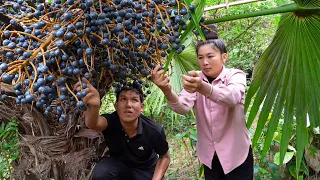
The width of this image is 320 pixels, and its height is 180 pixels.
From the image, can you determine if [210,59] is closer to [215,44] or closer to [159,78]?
[215,44]

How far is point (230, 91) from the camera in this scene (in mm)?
1682

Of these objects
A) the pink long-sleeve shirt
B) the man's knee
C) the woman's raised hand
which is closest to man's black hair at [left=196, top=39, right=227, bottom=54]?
the pink long-sleeve shirt

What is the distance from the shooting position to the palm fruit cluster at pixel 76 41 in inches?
41.4

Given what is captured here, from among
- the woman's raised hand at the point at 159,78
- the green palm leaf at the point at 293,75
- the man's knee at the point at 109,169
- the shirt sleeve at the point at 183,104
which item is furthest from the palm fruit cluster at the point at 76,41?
the man's knee at the point at 109,169

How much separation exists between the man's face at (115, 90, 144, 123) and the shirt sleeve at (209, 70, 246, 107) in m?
0.51

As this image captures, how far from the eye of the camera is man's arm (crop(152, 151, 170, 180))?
7.16ft

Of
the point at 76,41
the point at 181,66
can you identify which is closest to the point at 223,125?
the point at 181,66

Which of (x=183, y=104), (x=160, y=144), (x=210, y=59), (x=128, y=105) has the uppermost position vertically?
(x=210, y=59)

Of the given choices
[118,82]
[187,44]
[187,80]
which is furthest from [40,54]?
[187,44]

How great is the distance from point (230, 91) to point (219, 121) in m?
0.30

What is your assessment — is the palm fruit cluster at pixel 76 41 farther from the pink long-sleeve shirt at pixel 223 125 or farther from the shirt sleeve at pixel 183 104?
the pink long-sleeve shirt at pixel 223 125

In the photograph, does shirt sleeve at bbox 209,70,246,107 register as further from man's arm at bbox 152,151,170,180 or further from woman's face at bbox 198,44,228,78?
man's arm at bbox 152,151,170,180

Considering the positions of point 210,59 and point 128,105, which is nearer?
point 210,59

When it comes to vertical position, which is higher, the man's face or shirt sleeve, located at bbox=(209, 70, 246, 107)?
shirt sleeve, located at bbox=(209, 70, 246, 107)
